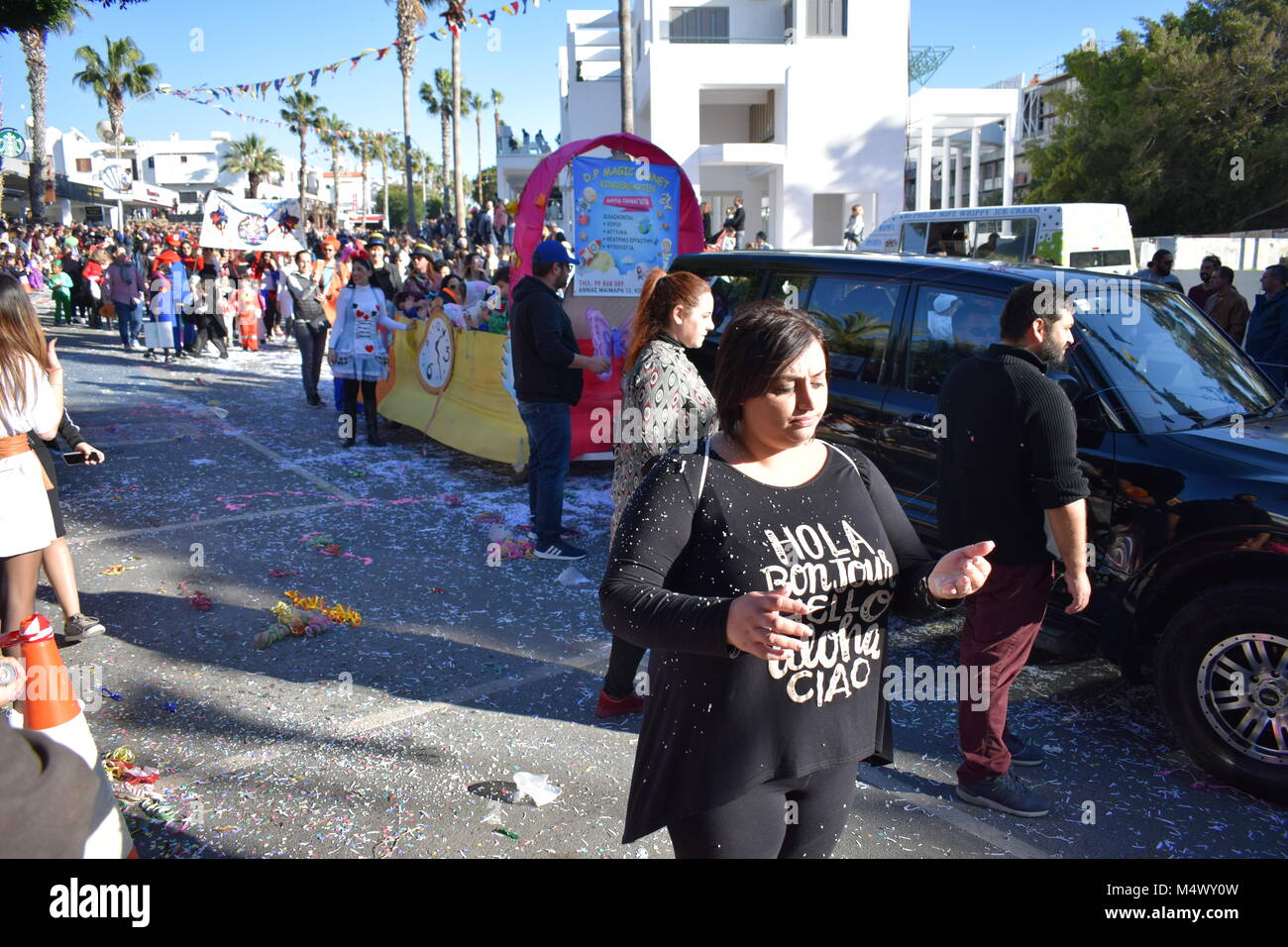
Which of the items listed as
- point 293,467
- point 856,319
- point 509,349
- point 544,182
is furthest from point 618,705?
point 544,182

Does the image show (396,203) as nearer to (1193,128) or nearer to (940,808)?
(1193,128)

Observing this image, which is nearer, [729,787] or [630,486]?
[729,787]

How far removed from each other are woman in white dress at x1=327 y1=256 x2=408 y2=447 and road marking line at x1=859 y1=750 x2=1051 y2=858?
24.4ft

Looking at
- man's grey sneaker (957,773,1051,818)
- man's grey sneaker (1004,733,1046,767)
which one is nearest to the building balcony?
man's grey sneaker (1004,733,1046,767)

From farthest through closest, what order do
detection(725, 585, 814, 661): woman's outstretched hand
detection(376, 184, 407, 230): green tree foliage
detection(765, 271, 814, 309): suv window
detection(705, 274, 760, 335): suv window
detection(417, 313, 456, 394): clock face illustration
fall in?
detection(376, 184, 407, 230): green tree foliage, detection(417, 313, 456, 394): clock face illustration, detection(705, 274, 760, 335): suv window, detection(765, 271, 814, 309): suv window, detection(725, 585, 814, 661): woman's outstretched hand

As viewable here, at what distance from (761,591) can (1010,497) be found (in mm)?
1760

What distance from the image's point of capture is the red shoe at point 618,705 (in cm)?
412

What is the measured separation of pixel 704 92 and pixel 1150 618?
29494mm

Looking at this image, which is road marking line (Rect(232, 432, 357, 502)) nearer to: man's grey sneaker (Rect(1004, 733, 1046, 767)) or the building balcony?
man's grey sneaker (Rect(1004, 733, 1046, 767))

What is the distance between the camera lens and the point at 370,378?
9875 millimetres

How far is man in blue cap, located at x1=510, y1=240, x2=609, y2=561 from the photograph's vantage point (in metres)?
5.91

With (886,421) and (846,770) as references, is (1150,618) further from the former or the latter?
(846,770)

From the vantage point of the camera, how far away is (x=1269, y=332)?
9266 mm

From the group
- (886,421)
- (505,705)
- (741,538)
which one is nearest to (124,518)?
(505,705)
